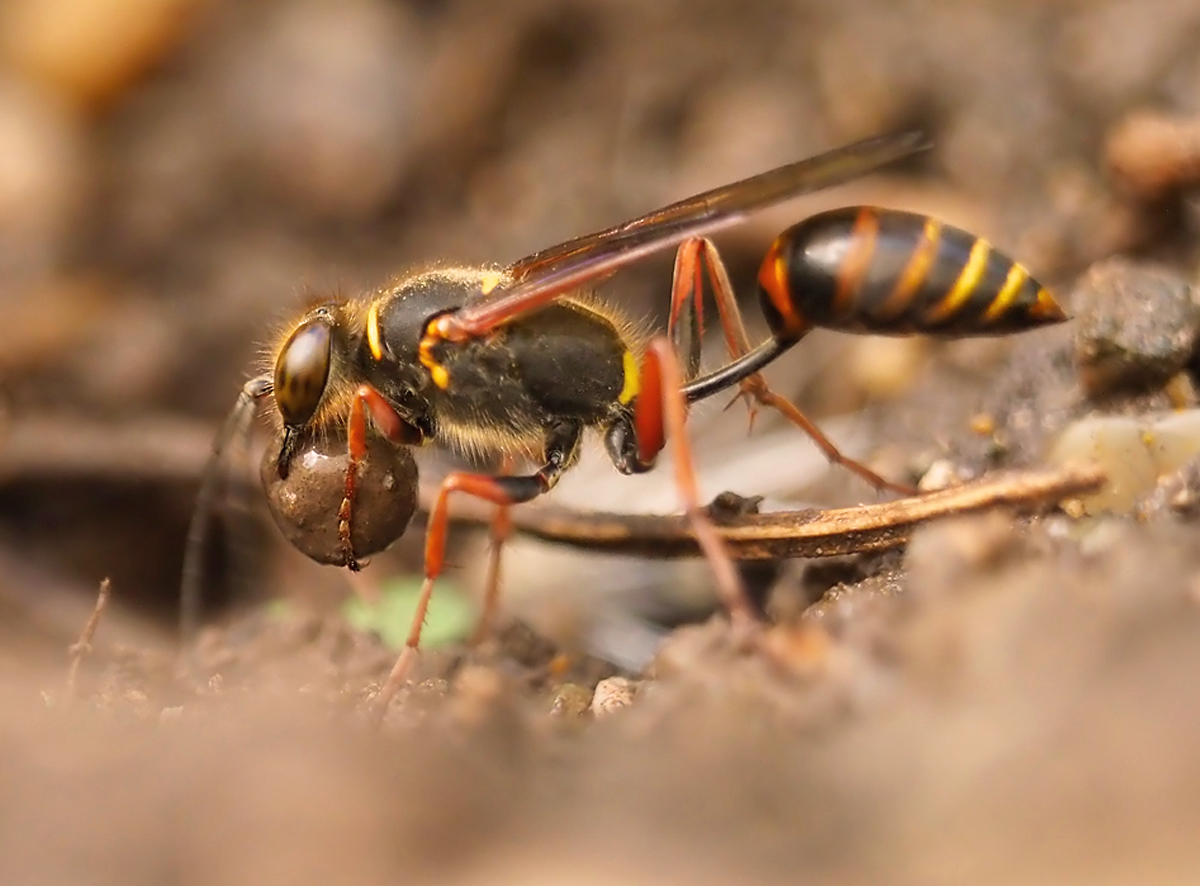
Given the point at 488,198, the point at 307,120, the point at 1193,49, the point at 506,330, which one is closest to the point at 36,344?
the point at 307,120

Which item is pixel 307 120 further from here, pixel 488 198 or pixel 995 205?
pixel 995 205

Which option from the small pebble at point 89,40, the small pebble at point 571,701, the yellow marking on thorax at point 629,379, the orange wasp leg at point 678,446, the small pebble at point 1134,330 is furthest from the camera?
the small pebble at point 89,40

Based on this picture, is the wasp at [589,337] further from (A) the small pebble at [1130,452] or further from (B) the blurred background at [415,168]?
(B) the blurred background at [415,168]

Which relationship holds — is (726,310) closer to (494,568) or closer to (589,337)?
(589,337)

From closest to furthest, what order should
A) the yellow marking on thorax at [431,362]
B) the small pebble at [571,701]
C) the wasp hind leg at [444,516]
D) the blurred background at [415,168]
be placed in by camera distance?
the small pebble at [571,701], the wasp hind leg at [444,516], the yellow marking on thorax at [431,362], the blurred background at [415,168]

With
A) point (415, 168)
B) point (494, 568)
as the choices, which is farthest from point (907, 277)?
point (415, 168)

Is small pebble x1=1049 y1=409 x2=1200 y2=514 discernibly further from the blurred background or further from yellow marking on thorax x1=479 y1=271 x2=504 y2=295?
yellow marking on thorax x1=479 y1=271 x2=504 y2=295

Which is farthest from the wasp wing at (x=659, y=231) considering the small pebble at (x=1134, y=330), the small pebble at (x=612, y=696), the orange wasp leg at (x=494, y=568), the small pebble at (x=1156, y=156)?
the small pebble at (x=1156, y=156)
